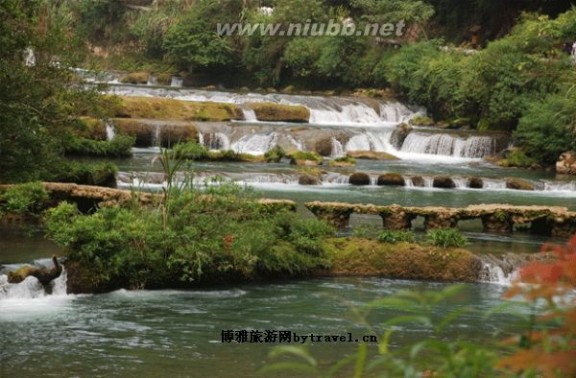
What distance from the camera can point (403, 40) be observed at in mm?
47938

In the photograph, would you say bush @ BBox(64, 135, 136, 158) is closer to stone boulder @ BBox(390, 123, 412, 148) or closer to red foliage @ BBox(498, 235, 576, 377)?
stone boulder @ BBox(390, 123, 412, 148)

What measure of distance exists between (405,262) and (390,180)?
12.1 m

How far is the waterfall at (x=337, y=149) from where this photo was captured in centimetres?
3228

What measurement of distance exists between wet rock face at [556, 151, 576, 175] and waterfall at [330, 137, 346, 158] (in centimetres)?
739

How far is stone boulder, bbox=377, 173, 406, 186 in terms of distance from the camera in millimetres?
25609

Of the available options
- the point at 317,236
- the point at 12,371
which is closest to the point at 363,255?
the point at 317,236

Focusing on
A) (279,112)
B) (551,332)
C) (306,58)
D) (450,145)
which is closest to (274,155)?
(450,145)

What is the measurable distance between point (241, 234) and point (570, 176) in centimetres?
1958

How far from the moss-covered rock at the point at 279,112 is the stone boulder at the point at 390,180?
1222 centimetres

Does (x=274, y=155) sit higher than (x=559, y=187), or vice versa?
(x=274, y=155)

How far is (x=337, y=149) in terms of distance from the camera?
32469 millimetres

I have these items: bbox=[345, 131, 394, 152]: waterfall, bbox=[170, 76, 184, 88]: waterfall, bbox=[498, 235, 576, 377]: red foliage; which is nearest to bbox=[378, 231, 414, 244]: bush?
bbox=[498, 235, 576, 377]: red foliage

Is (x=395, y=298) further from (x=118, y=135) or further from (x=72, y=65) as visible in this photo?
(x=118, y=135)

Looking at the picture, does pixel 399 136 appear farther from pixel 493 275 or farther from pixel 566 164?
pixel 493 275
